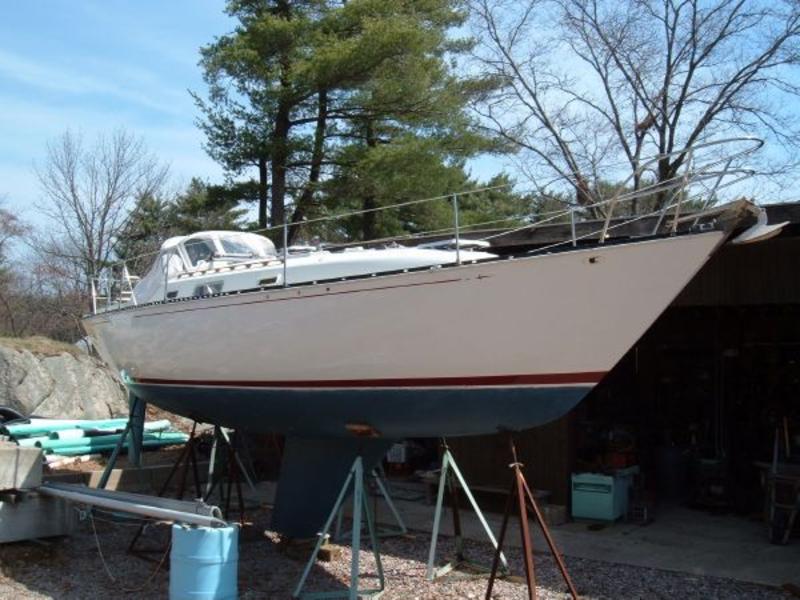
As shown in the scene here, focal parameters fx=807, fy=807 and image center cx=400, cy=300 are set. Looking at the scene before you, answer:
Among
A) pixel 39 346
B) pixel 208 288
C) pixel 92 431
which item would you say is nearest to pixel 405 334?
pixel 208 288

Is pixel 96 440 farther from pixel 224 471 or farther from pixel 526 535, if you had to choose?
pixel 526 535

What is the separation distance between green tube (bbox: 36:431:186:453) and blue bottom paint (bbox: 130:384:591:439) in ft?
14.1

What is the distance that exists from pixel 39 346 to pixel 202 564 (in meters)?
11.5

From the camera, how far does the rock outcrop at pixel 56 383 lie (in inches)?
571

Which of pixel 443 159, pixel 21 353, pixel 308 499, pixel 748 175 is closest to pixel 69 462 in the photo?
pixel 21 353

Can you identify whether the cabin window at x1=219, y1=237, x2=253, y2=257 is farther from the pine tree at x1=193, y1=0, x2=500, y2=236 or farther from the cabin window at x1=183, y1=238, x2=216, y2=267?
the pine tree at x1=193, y1=0, x2=500, y2=236

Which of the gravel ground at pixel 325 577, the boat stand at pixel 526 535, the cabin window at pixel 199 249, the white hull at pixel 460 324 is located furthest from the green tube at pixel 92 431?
the boat stand at pixel 526 535

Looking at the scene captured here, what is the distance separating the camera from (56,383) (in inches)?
593

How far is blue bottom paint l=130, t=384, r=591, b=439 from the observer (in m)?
5.86

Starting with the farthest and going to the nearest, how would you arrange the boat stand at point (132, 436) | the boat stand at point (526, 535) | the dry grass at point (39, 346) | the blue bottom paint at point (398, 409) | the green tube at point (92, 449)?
the dry grass at point (39, 346), the green tube at point (92, 449), the boat stand at point (132, 436), the blue bottom paint at point (398, 409), the boat stand at point (526, 535)

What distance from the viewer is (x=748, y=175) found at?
571 centimetres

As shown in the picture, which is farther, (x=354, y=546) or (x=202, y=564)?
(x=354, y=546)

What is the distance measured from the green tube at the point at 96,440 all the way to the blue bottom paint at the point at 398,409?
4313 mm

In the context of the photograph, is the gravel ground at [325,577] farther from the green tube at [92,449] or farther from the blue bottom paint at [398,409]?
the green tube at [92,449]
